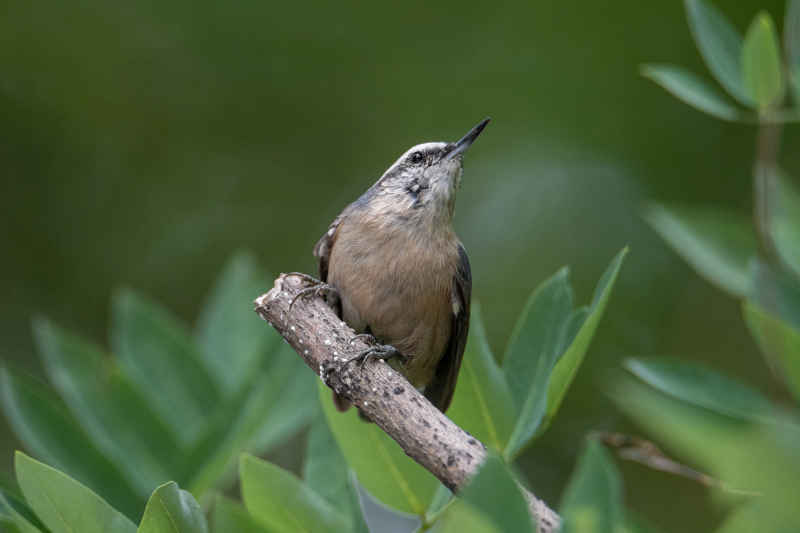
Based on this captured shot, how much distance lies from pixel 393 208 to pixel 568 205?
3.83 metres

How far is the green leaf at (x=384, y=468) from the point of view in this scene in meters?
2.14

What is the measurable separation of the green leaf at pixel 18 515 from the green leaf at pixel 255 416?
25.0 inches

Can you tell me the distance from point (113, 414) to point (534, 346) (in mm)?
1327

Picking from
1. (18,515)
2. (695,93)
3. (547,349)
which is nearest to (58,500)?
(18,515)

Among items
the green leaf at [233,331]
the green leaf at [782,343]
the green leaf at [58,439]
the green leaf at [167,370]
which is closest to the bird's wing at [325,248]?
the green leaf at [233,331]

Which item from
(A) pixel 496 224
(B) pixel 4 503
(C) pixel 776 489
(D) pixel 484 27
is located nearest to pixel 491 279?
(A) pixel 496 224

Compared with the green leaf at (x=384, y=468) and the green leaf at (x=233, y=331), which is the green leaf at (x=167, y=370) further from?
the green leaf at (x=384, y=468)

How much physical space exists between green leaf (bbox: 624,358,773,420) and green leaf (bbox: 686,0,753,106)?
2.59ft

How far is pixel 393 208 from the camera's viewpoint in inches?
145

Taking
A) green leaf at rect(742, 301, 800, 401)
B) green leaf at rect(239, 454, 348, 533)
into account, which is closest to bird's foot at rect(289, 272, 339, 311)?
green leaf at rect(239, 454, 348, 533)

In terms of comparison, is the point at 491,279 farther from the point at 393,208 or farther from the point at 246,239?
the point at 393,208

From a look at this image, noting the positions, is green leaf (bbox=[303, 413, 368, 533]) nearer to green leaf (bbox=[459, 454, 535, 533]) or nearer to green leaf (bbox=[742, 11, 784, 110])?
green leaf (bbox=[459, 454, 535, 533])

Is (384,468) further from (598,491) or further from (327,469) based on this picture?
(598,491)

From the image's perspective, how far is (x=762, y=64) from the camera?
2.23 m
